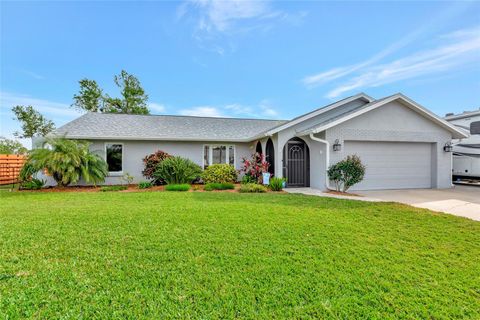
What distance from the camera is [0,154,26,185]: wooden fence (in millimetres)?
14008

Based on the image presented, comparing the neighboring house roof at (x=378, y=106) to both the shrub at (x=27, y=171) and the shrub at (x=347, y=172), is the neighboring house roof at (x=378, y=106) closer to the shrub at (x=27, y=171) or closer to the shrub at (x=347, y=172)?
the shrub at (x=347, y=172)

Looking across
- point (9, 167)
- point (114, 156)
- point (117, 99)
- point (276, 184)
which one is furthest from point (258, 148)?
point (117, 99)

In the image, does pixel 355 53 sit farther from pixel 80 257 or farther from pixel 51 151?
pixel 51 151

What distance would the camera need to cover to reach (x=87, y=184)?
12.6 meters

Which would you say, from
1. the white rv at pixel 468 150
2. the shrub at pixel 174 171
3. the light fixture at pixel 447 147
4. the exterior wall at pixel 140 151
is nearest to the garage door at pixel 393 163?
the light fixture at pixel 447 147

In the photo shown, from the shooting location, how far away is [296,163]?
1234 cm

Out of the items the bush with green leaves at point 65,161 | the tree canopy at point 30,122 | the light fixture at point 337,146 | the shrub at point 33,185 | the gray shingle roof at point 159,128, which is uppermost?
the tree canopy at point 30,122

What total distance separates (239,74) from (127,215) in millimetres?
13860

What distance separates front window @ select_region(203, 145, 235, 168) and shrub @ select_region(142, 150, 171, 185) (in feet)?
8.11

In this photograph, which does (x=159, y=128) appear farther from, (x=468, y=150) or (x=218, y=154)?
(x=468, y=150)

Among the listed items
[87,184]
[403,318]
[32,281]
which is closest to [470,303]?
[403,318]

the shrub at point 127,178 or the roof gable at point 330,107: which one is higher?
the roof gable at point 330,107

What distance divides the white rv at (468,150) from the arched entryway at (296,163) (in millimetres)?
9333

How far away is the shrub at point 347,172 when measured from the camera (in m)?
9.80
